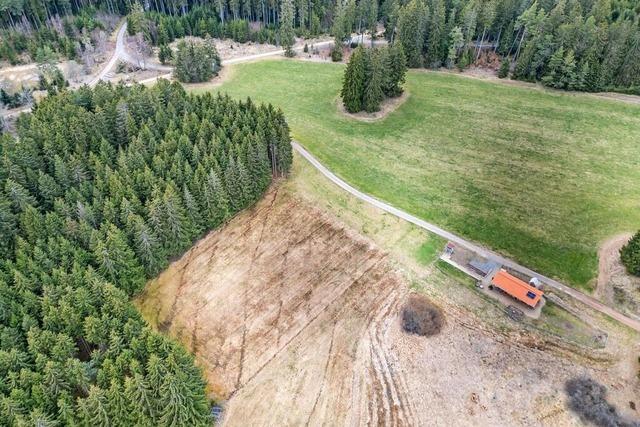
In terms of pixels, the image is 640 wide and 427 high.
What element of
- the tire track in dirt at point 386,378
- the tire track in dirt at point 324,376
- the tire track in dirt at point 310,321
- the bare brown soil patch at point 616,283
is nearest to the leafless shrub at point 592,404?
the bare brown soil patch at point 616,283

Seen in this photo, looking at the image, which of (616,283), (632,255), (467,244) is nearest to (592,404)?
(616,283)

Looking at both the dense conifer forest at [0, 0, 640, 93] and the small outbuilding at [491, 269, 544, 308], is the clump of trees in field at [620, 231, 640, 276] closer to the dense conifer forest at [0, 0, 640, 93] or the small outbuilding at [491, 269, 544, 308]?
the small outbuilding at [491, 269, 544, 308]

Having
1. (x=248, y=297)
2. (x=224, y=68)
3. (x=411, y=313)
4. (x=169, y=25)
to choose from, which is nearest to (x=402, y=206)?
(x=411, y=313)

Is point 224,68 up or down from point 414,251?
up

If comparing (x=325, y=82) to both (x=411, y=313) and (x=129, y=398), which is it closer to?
(x=411, y=313)

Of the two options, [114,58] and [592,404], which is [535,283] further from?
[114,58]

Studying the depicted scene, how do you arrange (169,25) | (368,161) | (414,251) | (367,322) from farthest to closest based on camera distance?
(169,25) < (368,161) < (414,251) < (367,322)
